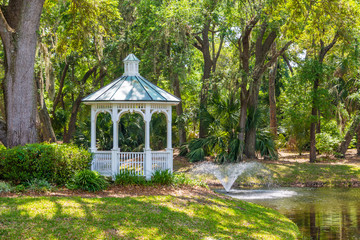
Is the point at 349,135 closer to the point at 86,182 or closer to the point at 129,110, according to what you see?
the point at 129,110

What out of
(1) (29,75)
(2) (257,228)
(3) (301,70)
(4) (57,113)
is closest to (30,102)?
(1) (29,75)

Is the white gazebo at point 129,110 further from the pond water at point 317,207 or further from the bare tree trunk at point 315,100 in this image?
the bare tree trunk at point 315,100

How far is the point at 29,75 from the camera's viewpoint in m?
12.1

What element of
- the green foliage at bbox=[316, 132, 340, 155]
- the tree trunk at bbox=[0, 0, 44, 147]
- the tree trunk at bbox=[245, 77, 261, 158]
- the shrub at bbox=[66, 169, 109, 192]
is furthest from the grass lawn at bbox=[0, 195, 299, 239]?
the green foliage at bbox=[316, 132, 340, 155]

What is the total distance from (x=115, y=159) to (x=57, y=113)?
1679 cm

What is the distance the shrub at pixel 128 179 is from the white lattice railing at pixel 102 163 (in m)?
0.48

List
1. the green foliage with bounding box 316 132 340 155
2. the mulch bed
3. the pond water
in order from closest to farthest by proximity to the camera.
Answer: the mulch bed → the pond water → the green foliage with bounding box 316 132 340 155

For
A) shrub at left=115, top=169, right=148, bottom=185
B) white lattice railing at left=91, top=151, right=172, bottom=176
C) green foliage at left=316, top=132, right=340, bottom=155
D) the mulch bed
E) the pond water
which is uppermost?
green foliage at left=316, top=132, right=340, bottom=155

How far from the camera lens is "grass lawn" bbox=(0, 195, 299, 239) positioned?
7.87m

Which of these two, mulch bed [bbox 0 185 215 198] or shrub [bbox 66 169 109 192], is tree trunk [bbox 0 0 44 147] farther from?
mulch bed [bbox 0 185 215 198]

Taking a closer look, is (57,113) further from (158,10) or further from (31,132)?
(31,132)

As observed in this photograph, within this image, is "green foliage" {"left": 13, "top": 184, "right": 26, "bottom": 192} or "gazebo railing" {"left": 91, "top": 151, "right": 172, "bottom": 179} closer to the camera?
"green foliage" {"left": 13, "top": 184, "right": 26, "bottom": 192}

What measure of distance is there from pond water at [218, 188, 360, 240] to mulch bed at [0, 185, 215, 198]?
267 cm

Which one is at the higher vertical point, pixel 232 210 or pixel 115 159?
pixel 115 159
